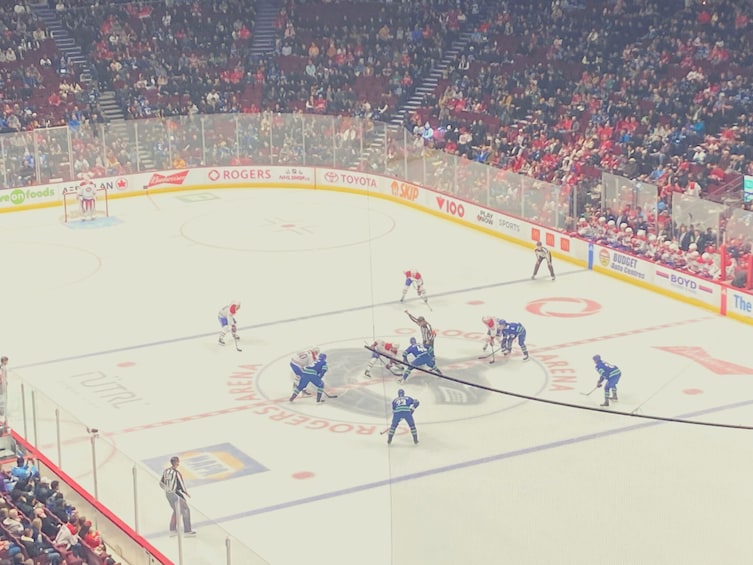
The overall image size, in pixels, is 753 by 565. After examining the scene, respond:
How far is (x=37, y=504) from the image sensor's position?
15680mm

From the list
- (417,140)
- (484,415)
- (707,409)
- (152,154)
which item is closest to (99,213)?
(152,154)

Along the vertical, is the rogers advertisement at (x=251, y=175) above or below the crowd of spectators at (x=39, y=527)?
above

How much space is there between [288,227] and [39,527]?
20.0 metres

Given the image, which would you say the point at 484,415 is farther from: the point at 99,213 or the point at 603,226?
the point at 99,213

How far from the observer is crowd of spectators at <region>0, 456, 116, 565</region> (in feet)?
47.3

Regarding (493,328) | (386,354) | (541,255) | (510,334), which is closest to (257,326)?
(493,328)

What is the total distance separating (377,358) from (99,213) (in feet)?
50.2

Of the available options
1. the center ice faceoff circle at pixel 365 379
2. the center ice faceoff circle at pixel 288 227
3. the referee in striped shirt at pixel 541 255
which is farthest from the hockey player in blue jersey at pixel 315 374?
the center ice faceoff circle at pixel 288 227

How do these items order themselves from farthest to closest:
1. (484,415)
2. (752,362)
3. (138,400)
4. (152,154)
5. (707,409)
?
(152,154) < (752,362) < (138,400) < (707,409) < (484,415)

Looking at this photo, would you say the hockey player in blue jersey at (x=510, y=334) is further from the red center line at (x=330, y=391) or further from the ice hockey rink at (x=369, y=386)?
the red center line at (x=330, y=391)

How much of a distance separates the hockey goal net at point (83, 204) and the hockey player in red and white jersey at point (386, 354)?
13931 millimetres

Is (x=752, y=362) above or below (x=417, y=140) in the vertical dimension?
below

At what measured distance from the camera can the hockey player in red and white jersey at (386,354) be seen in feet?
60.5

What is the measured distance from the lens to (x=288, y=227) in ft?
113
